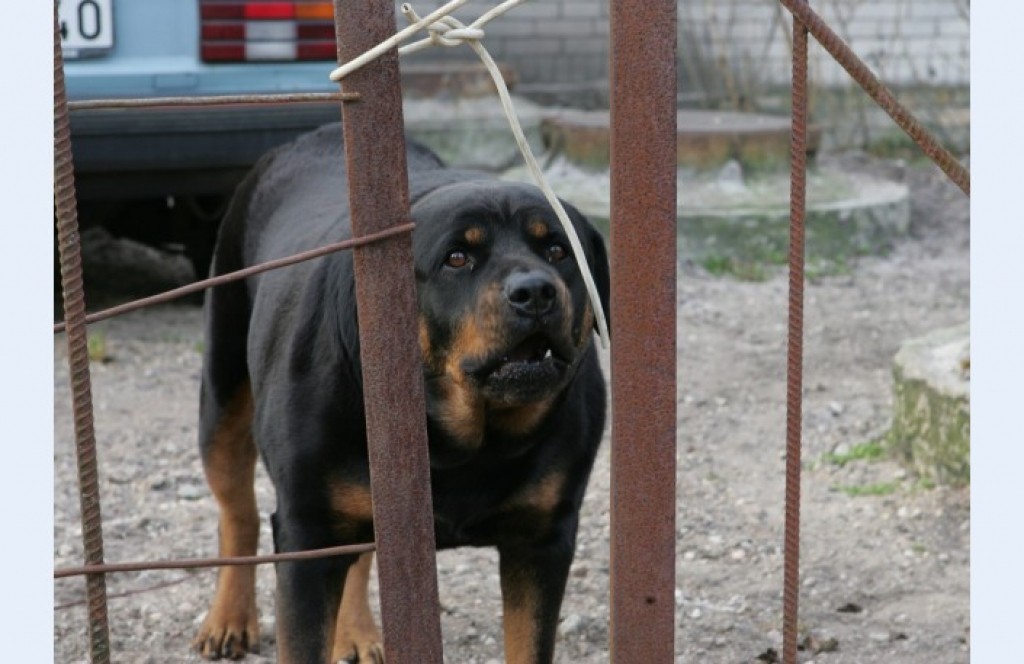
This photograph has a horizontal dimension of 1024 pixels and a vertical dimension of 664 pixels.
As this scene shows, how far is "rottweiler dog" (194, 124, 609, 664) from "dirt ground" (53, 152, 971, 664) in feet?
1.74

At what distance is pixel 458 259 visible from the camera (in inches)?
113

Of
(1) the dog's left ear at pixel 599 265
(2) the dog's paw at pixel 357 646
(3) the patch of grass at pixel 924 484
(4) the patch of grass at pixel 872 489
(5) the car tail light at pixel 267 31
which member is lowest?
(2) the dog's paw at pixel 357 646

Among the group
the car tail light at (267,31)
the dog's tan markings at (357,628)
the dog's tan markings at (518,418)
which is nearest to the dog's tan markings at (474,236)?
the dog's tan markings at (518,418)

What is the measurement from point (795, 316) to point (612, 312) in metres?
0.32

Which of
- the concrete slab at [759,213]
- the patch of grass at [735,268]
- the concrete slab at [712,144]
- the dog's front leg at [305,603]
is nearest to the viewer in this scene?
the dog's front leg at [305,603]

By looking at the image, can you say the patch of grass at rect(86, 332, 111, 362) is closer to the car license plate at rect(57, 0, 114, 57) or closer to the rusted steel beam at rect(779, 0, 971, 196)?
the car license plate at rect(57, 0, 114, 57)

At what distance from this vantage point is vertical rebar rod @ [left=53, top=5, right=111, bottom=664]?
211 centimetres

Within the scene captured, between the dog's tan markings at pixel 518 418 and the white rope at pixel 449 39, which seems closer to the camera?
the white rope at pixel 449 39

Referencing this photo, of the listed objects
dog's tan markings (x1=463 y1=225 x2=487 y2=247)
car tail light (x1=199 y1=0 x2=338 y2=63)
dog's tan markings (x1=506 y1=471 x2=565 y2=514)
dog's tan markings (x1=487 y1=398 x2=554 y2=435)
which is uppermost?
car tail light (x1=199 y1=0 x2=338 y2=63)

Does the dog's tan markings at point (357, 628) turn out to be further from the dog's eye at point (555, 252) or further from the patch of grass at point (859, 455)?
the patch of grass at point (859, 455)

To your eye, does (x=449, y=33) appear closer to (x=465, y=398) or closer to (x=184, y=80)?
(x=465, y=398)

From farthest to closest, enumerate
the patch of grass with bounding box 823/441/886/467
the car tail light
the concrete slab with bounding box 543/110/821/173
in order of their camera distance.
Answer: the concrete slab with bounding box 543/110/821/173 < the car tail light < the patch of grass with bounding box 823/441/886/467

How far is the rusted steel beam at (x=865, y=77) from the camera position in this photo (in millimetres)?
2305

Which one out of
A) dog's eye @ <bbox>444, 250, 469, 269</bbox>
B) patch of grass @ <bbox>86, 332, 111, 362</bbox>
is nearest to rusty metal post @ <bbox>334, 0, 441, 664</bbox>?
dog's eye @ <bbox>444, 250, 469, 269</bbox>
